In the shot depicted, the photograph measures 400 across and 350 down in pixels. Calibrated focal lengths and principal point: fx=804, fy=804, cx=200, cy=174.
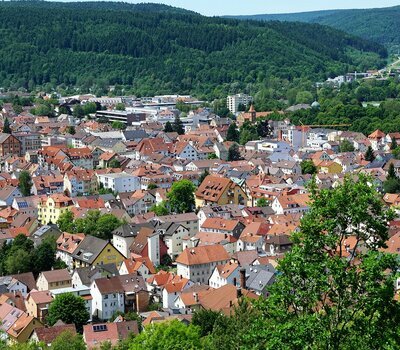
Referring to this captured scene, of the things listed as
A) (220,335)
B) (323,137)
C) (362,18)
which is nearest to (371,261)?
(220,335)

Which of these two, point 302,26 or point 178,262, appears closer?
point 178,262

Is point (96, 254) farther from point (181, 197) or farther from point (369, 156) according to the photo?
point (369, 156)

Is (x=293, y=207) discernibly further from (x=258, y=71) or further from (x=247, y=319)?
(x=258, y=71)

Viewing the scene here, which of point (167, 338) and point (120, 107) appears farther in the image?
point (120, 107)

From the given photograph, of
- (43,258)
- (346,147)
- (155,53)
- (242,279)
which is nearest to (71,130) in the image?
(346,147)

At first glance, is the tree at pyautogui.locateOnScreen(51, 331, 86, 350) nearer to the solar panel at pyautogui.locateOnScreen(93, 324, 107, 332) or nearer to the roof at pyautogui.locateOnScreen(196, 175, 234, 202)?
the solar panel at pyautogui.locateOnScreen(93, 324, 107, 332)

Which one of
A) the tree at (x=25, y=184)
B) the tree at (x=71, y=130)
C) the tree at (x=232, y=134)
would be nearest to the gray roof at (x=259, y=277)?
the tree at (x=25, y=184)
